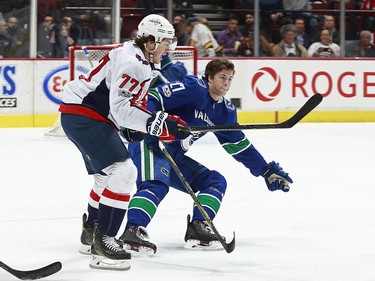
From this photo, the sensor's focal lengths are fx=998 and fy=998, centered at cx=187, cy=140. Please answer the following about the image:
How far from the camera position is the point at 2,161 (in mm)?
6902

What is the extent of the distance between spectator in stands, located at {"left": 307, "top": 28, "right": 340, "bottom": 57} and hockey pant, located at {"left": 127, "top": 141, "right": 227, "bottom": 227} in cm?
654

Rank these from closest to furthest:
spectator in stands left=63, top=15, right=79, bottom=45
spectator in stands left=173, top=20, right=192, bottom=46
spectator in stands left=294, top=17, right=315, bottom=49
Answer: spectator in stands left=63, top=15, right=79, bottom=45, spectator in stands left=173, top=20, right=192, bottom=46, spectator in stands left=294, top=17, right=315, bottom=49

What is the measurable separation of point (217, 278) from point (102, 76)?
0.84 meters

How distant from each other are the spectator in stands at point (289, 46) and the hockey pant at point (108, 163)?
6854mm

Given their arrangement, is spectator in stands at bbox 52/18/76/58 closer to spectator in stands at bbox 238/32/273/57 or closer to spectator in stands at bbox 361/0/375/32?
spectator in stands at bbox 238/32/273/57

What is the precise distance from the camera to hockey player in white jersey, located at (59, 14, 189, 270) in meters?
3.52

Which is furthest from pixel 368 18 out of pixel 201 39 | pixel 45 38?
pixel 45 38

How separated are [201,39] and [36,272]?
6.94 meters

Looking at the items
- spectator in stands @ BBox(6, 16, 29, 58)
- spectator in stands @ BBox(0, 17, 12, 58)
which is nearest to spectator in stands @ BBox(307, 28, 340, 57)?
spectator in stands @ BBox(6, 16, 29, 58)

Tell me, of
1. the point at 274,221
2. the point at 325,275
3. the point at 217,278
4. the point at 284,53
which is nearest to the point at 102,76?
the point at 217,278

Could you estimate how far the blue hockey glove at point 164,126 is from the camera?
3.58 meters

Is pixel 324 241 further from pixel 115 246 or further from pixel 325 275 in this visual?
pixel 115 246

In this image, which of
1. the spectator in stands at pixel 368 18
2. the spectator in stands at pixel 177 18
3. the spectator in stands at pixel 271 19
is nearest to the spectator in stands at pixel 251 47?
the spectator in stands at pixel 271 19

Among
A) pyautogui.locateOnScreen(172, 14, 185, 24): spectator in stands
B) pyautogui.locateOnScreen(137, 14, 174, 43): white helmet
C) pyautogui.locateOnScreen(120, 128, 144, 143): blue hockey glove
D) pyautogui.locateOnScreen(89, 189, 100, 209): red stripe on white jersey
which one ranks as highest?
pyautogui.locateOnScreen(172, 14, 185, 24): spectator in stands
